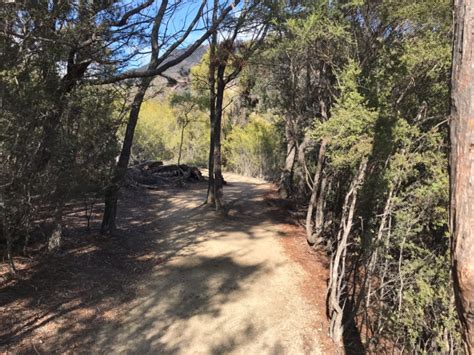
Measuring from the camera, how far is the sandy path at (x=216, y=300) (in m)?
5.45

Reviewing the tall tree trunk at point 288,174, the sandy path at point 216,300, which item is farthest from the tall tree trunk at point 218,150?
the tall tree trunk at point 288,174

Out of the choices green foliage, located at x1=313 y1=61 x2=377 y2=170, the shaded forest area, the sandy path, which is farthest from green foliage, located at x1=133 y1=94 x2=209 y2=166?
green foliage, located at x1=313 y1=61 x2=377 y2=170

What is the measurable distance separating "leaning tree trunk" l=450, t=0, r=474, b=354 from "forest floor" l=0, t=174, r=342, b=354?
14.2 ft

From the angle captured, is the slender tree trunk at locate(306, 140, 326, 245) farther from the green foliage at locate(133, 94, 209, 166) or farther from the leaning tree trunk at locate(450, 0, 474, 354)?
the green foliage at locate(133, 94, 209, 166)

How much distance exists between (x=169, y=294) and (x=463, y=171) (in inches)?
232

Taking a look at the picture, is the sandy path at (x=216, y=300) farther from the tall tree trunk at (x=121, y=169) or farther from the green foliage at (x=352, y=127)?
the green foliage at (x=352, y=127)

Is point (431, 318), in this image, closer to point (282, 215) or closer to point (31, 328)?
point (31, 328)

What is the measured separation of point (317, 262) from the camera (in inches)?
363

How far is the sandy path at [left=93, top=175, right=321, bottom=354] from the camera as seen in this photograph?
17.9ft

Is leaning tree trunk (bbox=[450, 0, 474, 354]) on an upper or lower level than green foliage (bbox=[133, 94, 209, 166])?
lower

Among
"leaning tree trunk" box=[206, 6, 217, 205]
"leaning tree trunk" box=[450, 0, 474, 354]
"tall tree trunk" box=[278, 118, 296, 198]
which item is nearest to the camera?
"leaning tree trunk" box=[450, 0, 474, 354]

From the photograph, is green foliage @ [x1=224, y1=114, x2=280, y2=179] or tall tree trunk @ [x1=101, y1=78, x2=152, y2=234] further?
green foliage @ [x1=224, y1=114, x2=280, y2=179]

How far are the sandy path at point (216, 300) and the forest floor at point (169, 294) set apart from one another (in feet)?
0.06

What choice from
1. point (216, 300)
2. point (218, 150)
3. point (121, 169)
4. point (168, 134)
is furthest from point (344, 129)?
point (168, 134)
